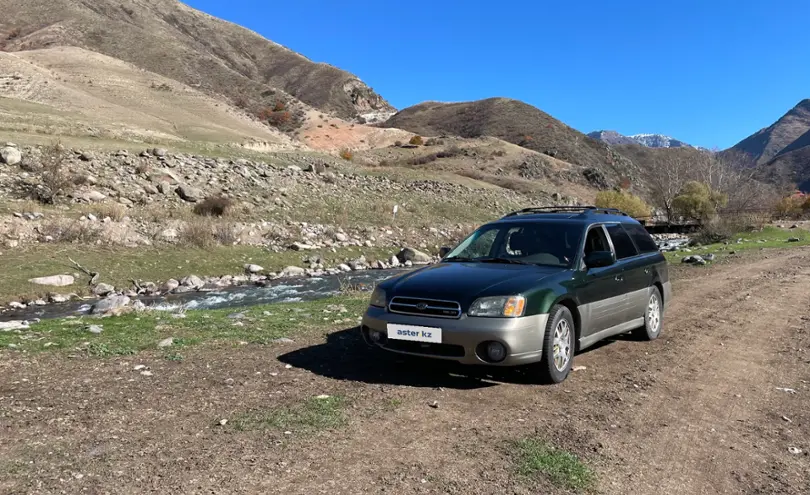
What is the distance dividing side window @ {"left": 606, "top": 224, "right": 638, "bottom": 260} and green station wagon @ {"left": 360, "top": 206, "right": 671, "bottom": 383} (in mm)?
18

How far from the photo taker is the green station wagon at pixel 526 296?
5.36 meters

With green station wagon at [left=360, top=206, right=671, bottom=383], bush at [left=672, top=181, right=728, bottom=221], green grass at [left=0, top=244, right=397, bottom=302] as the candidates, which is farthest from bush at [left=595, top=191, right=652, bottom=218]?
green station wagon at [left=360, top=206, right=671, bottom=383]

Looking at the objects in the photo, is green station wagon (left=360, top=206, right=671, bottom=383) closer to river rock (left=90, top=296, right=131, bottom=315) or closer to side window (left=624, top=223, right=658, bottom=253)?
side window (left=624, top=223, right=658, bottom=253)

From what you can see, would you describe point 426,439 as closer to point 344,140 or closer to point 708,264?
point 708,264

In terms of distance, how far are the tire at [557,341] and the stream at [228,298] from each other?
321 inches

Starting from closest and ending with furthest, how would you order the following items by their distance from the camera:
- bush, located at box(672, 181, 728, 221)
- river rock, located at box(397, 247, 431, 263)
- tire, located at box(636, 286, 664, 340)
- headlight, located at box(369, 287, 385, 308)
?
1. headlight, located at box(369, 287, 385, 308)
2. tire, located at box(636, 286, 664, 340)
3. river rock, located at box(397, 247, 431, 263)
4. bush, located at box(672, 181, 728, 221)

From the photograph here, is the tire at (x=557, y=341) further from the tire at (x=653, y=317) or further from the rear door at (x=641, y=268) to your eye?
the tire at (x=653, y=317)

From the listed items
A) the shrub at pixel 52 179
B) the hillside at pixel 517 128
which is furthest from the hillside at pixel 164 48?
the shrub at pixel 52 179

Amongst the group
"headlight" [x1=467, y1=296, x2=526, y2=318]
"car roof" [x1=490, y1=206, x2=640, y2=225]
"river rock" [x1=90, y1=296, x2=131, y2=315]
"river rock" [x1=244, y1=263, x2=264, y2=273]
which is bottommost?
"river rock" [x1=244, y1=263, x2=264, y2=273]

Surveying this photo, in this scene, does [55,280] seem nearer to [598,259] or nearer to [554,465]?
[598,259]

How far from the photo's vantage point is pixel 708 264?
694 inches

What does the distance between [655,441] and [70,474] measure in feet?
13.5

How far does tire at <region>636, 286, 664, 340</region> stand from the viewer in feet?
25.1

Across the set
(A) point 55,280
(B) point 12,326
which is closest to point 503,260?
(B) point 12,326
